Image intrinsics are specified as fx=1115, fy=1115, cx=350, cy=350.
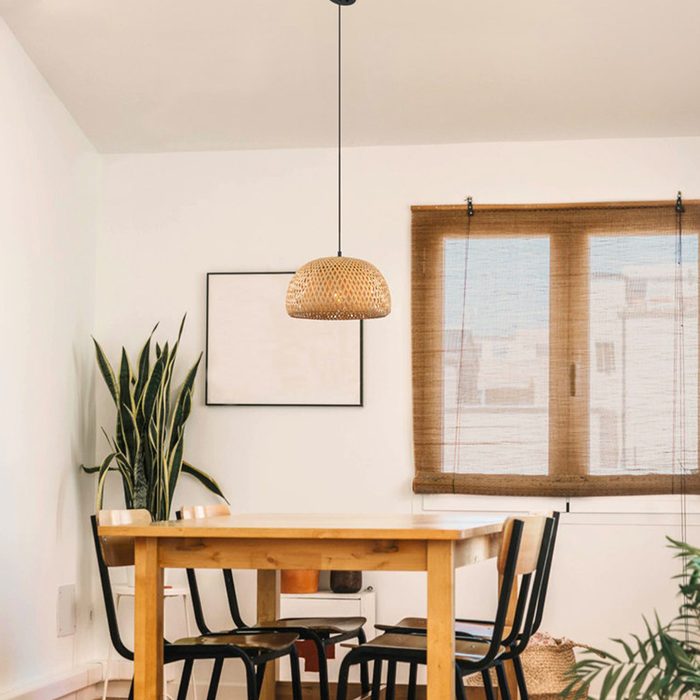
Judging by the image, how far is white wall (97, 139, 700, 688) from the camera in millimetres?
5270

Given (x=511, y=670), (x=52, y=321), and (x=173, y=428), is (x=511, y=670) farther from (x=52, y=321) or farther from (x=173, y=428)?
(x=52, y=321)

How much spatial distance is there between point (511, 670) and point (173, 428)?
6.33ft

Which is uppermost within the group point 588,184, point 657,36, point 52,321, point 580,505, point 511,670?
point 657,36

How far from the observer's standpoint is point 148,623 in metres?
3.16

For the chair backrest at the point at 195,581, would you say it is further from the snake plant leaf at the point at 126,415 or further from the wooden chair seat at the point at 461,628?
the snake plant leaf at the point at 126,415

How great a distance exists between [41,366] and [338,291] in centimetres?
177

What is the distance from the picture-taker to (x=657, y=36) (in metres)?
4.69

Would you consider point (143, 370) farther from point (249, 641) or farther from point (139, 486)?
point (249, 641)

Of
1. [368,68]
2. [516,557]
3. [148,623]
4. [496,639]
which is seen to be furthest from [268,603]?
[368,68]

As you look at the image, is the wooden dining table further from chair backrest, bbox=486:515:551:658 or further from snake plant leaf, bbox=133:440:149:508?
snake plant leaf, bbox=133:440:149:508

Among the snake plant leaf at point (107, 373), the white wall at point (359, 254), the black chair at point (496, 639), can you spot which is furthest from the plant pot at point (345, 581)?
the black chair at point (496, 639)

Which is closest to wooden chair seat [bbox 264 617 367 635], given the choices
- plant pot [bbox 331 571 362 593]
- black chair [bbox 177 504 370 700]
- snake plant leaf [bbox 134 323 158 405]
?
black chair [bbox 177 504 370 700]

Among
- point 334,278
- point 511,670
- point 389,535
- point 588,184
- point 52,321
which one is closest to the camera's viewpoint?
point 389,535

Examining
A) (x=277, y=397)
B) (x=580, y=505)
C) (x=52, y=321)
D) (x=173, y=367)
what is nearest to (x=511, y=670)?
(x=580, y=505)
